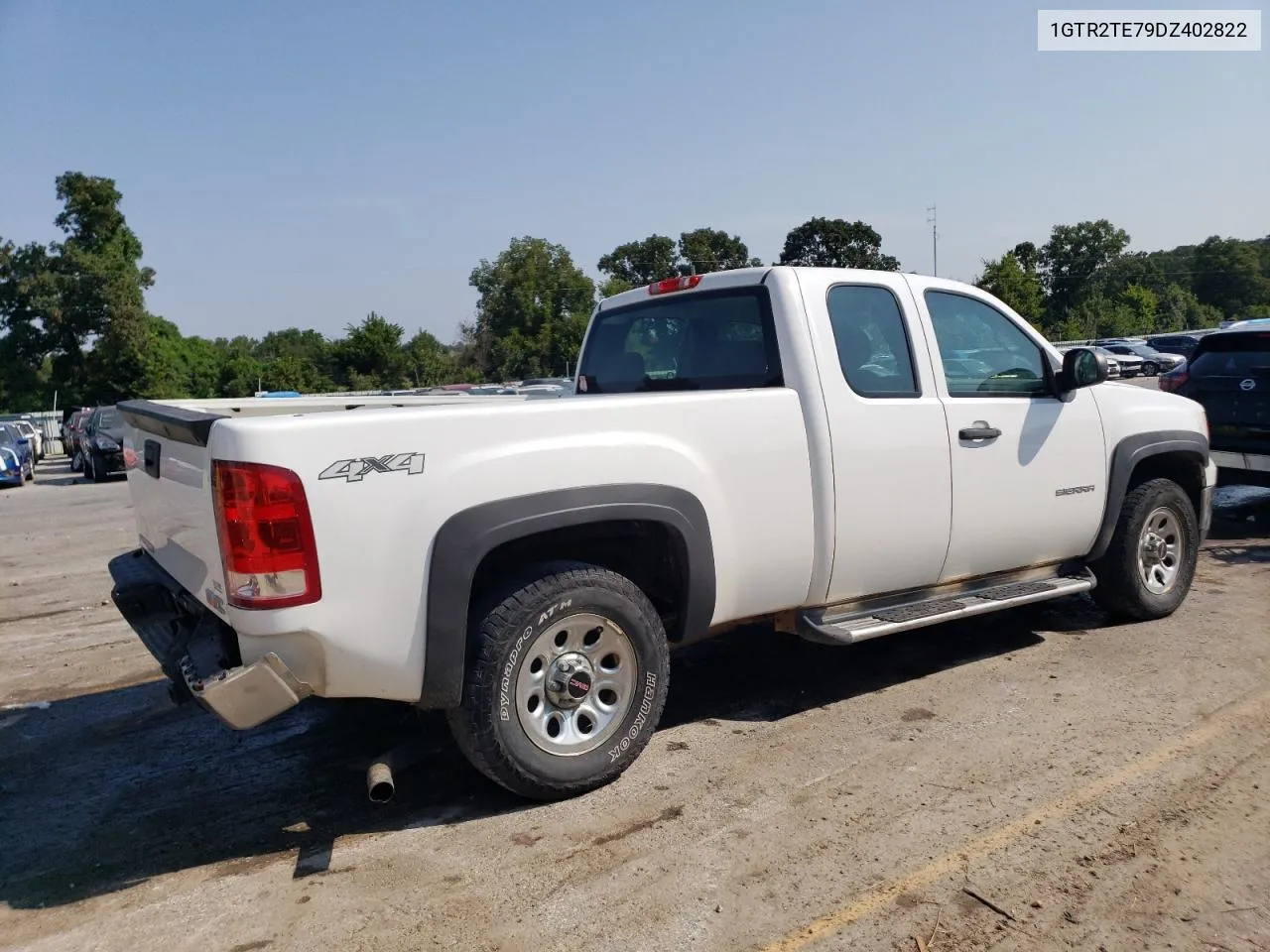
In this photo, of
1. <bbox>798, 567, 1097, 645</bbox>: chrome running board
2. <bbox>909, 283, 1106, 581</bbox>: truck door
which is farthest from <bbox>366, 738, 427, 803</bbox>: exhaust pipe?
<bbox>909, 283, 1106, 581</bbox>: truck door

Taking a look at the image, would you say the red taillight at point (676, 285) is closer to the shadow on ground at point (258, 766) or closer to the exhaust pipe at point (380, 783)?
the shadow on ground at point (258, 766)

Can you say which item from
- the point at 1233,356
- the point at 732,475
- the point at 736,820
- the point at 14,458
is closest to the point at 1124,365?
the point at 1233,356

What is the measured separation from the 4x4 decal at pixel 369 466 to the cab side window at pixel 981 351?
9.18 feet

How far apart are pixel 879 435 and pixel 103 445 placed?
68.6ft

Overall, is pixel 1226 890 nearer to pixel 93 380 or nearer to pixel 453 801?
pixel 453 801

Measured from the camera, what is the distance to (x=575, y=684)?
12.1ft

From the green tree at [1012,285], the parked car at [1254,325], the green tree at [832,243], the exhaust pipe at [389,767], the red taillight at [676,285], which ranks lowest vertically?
the exhaust pipe at [389,767]

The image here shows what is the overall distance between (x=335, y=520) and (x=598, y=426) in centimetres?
106

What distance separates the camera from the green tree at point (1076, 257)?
267ft

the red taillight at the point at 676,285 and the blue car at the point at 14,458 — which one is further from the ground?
the red taillight at the point at 676,285

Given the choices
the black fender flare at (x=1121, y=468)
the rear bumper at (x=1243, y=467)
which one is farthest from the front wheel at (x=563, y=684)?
the rear bumper at (x=1243, y=467)

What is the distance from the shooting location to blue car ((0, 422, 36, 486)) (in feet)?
71.2

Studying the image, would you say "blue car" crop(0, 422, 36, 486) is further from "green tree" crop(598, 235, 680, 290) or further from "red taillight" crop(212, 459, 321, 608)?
"green tree" crop(598, 235, 680, 290)

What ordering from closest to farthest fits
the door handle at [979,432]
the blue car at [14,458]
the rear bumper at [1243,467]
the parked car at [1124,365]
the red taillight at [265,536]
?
the red taillight at [265,536] → the door handle at [979,432] → the parked car at [1124,365] → the rear bumper at [1243,467] → the blue car at [14,458]
